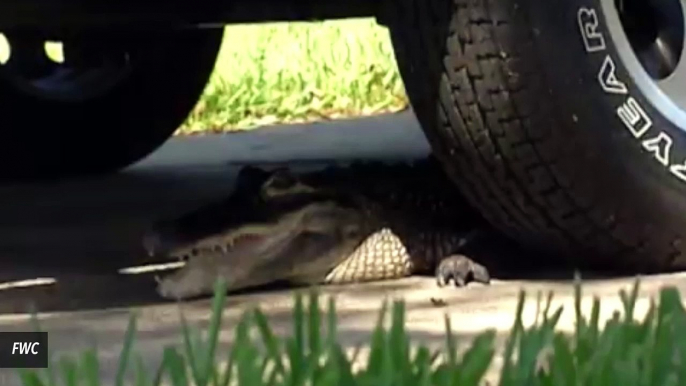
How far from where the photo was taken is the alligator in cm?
287

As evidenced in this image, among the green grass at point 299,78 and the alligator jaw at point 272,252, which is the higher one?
the green grass at point 299,78

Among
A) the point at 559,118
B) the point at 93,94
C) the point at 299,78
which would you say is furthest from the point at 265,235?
the point at 299,78

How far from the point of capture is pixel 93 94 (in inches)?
171

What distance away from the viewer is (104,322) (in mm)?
2510

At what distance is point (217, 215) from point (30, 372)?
1390 millimetres

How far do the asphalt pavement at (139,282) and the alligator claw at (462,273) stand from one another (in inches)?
0.8

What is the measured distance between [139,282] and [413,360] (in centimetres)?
149

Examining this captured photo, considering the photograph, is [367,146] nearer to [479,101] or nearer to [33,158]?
[33,158]

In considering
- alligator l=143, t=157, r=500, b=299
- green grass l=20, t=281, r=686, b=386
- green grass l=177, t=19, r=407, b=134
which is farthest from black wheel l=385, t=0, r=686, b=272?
green grass l=177, t=19, r=407, b=134

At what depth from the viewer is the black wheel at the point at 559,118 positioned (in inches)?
102

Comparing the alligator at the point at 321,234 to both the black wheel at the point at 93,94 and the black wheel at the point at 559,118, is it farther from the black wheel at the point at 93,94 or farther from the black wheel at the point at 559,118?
the black wheel at the point at 93,94

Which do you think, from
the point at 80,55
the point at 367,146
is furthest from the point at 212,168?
the point at 80,55

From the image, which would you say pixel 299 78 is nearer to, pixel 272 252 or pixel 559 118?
pixel 272 252

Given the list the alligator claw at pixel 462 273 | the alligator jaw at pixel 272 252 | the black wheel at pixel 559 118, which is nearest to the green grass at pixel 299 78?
the alligator jaw at pixel 272 252
